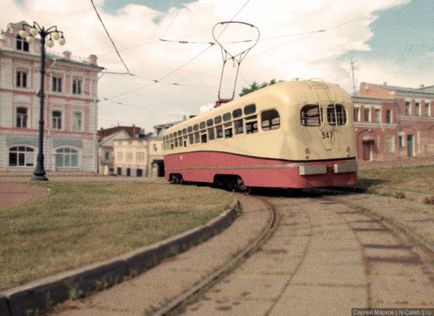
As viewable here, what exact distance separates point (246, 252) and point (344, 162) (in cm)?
693

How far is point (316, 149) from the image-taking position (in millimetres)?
11398

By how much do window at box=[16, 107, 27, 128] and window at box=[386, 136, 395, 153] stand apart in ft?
134

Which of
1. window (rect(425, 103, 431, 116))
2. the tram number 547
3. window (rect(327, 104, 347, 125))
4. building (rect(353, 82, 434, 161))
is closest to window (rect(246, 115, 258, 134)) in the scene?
the tram number 547

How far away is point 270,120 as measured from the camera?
11828 mm

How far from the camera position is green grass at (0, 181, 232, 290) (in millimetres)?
4492

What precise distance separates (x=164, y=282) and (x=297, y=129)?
7.65 m

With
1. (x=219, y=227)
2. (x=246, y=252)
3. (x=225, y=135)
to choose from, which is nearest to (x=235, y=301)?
(x=246, y=252)

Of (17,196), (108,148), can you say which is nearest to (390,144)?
(17,196)

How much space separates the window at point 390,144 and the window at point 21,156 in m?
40.0

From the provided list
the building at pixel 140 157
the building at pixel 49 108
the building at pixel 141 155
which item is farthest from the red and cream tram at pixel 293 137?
the building at pixel 140 157

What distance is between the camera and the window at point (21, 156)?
3834 cm

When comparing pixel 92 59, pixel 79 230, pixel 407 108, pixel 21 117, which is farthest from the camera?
pixel 407 108

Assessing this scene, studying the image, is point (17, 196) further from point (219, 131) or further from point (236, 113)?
point (236, 113)

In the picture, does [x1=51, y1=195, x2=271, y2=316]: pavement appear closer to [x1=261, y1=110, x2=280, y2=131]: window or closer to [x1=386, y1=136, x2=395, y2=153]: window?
[x1=261, y1=110, x2=280, y2=131]: window
